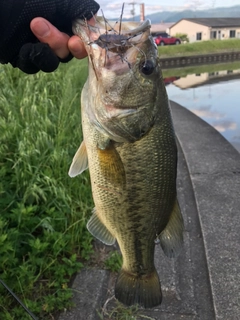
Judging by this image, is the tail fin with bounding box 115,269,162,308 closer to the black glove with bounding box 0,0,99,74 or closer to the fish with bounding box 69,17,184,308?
the fish with bounding box 69,17,184,308

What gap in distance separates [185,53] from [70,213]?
108 feet

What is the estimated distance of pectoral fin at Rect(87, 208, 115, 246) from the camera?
213 centimetres

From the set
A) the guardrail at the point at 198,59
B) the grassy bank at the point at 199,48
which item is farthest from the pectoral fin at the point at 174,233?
the grassy bank at the point at 199,48

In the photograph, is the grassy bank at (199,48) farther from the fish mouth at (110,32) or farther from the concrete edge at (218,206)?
the fish mouth at (110,32)

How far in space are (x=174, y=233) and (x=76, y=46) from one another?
1.05m

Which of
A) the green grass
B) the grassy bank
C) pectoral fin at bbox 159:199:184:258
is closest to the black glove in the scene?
pectoral fin at bbox 159:199:184:258

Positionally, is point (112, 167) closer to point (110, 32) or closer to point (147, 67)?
point (147, 67)

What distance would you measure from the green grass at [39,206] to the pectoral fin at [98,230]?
0.86 m

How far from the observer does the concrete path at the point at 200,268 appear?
9.59 ft

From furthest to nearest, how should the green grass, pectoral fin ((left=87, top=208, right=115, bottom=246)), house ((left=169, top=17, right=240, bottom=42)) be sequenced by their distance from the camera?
1. house ((left=169, top=17, right=240, bottom=42))
2. the green grass
3. pectoral fin ((left=87, top=208, right=115, bottom=246))

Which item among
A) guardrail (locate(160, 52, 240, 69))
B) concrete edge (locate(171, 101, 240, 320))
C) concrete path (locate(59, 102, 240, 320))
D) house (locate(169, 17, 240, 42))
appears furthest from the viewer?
house (locate(169, 17, 240, 42))

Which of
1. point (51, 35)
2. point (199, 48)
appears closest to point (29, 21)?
point (51, 35)

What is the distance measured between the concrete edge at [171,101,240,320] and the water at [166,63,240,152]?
2171 millimetres

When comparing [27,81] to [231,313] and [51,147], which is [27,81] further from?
[231,313]
